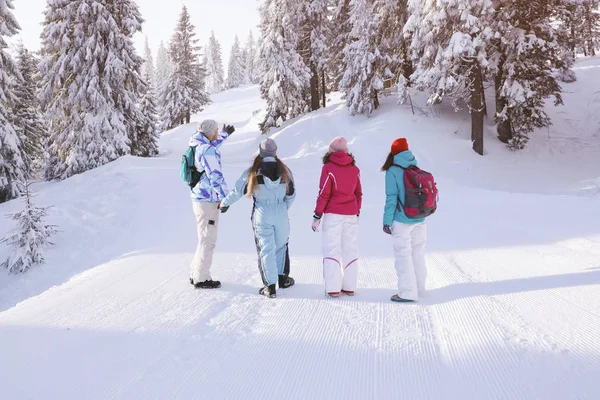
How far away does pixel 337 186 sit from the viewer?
4.85 metres

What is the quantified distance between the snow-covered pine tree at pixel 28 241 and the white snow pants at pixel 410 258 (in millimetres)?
7922

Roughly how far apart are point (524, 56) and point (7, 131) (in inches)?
808

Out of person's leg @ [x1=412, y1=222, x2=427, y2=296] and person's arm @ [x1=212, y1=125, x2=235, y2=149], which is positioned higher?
person's arm @ [x1=212, y1=125, x2=235, y2=149]

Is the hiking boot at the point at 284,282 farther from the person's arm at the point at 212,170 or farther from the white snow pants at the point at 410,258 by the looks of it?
the white snow pants at the point at 410,258

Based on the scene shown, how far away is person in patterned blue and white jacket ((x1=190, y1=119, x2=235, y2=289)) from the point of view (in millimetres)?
5086

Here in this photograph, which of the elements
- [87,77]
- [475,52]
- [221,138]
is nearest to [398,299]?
[221,138]

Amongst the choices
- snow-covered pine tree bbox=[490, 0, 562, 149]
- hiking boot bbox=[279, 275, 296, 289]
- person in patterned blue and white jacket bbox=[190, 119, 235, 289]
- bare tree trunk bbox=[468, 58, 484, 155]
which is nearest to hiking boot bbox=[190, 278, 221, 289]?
person in patterned blue and white jacket bbox=[190, 119, 235, 289]

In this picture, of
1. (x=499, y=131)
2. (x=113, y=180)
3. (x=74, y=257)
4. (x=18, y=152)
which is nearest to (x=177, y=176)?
(x=113, y=180)

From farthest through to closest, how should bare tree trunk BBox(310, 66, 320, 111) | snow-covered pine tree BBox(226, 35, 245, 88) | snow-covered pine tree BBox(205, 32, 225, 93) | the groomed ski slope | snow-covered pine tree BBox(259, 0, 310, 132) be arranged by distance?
snow-covered pine tree BBox(205, 32, 225, 93) → snow-covered pine tree BBox(226, 35, 245, 88) → bare tree trunk BBox(310, 66, 320, 111) → snow-covered pine tree BBox(259, 0, 310, 132) → the groomed ski slope

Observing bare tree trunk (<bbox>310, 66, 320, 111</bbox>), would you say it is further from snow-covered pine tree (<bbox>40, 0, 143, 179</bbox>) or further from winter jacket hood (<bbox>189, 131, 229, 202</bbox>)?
winter jacket hood (<bbox>189, 131, 229, 202</bbox>)

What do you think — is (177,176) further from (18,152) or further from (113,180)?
(18,152)

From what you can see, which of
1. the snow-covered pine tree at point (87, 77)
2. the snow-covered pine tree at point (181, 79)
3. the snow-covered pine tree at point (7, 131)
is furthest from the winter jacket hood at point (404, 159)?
the snow-covered pine tree at point (181, 79)

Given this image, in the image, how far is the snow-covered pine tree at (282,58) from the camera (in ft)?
82.1

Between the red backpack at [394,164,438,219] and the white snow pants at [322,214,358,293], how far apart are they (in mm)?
705
